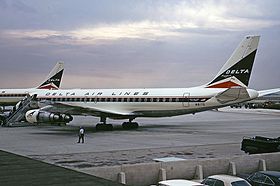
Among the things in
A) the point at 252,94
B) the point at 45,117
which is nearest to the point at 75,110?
the point at 45,117

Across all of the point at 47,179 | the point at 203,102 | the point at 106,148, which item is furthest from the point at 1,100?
the point at 47,179

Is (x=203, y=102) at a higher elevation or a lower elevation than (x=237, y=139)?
higher

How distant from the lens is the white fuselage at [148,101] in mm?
34594

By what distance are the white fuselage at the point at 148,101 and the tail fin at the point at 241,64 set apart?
0.97m

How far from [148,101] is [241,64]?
27.9 ft

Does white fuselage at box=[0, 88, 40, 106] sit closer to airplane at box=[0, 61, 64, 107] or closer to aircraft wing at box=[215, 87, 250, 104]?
airplane at box=[0, 61, 64, 107]

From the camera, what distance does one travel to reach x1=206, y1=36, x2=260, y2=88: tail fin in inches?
1353

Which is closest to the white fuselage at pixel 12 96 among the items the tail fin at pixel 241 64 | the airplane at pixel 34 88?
the airplane at pixel 34 88

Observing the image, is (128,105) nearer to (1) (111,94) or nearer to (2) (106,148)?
(1) (111,94)

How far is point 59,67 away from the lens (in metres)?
66.7

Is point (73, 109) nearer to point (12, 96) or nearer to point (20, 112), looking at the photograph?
point (20, 112)

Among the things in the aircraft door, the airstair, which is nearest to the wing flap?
the aircraft door

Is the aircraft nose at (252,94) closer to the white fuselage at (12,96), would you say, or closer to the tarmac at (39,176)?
the tarmac at (39,176)

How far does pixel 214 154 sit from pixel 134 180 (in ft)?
27.2
